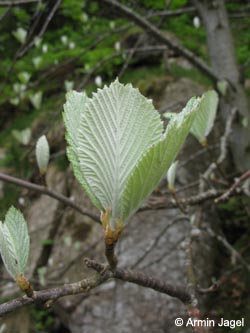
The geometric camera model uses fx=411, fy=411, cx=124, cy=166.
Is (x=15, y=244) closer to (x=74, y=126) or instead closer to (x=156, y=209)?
(x=74, y=126)

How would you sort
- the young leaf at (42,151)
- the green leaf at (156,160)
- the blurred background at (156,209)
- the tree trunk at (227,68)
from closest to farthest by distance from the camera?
the green leaf at (156,160) → the young leaf at (42,151) → the blurred background at (156,209) → the tree trunk at (227,68)

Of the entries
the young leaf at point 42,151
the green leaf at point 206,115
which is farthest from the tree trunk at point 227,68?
the young leaf at point 42,151

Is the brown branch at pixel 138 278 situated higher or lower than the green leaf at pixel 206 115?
lower

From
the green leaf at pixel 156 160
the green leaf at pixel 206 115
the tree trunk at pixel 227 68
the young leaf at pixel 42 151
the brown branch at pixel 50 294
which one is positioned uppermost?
the tree trunk at pixel 227 68

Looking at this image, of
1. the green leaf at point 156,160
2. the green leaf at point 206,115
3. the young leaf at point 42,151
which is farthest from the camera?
the green leaf at point 206,115

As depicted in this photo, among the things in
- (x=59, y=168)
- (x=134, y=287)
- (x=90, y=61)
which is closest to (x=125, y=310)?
(x=134, y=287)

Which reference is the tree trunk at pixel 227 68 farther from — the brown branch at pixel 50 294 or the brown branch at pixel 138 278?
the brown branch at pixel 50 294

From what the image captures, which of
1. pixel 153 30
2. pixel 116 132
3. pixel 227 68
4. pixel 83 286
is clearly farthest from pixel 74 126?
pixel 227 68
